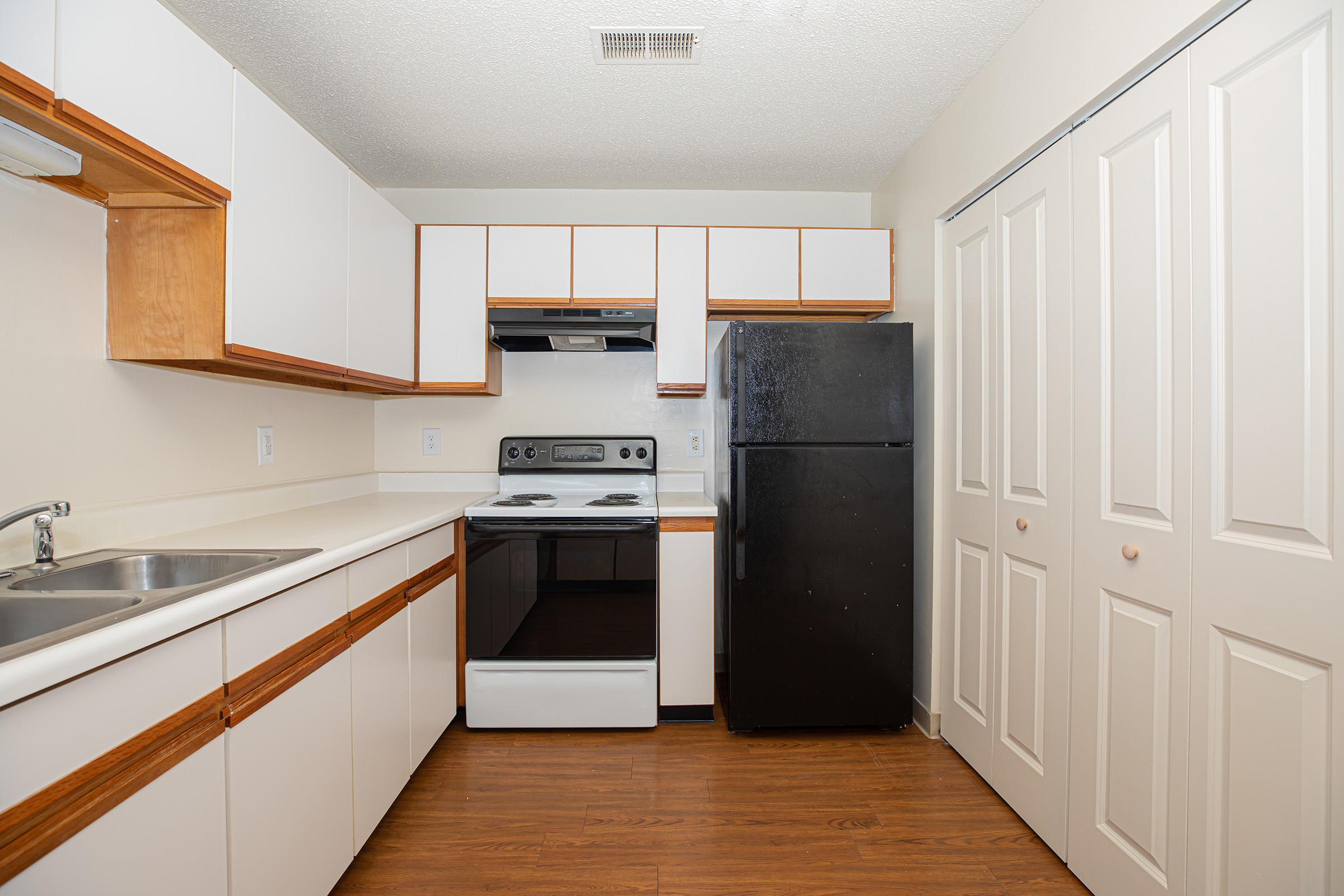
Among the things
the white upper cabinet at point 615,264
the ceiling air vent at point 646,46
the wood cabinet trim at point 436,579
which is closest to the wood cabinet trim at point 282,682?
the wood cabinet trim at point 436,579

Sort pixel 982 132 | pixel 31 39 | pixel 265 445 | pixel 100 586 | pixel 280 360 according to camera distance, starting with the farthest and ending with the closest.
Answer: pixel 265 445 → pixel 982 132 → pixel 280 360 → pixel 100 586 → pixel 31 39

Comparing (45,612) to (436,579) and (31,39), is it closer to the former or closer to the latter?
(31,39)

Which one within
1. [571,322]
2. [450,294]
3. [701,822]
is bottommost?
[701,822]

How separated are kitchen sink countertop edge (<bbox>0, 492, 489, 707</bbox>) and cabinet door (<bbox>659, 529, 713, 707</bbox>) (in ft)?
2.84

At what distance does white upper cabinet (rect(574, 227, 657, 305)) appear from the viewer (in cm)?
261

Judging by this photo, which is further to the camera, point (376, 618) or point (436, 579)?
point (436, 579)

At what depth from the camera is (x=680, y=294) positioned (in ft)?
8.63

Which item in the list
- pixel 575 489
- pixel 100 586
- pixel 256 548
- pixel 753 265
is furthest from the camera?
pixel 575 489

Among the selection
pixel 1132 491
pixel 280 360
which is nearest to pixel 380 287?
pixel 280 360

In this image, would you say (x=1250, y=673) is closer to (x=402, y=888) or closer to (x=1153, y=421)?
(x=1153, y=421)

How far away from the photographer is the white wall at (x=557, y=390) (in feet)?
9.58

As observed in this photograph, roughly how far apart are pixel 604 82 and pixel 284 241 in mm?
1138

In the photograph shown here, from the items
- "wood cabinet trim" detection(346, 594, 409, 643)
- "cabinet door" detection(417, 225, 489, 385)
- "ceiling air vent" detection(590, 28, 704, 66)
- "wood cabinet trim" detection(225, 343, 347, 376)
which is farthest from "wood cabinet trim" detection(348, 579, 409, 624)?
"ceiling air vent" detection(590, 28, 704, 66)

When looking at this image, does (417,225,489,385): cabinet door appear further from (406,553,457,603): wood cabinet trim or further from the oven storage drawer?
the oven storage drawer
